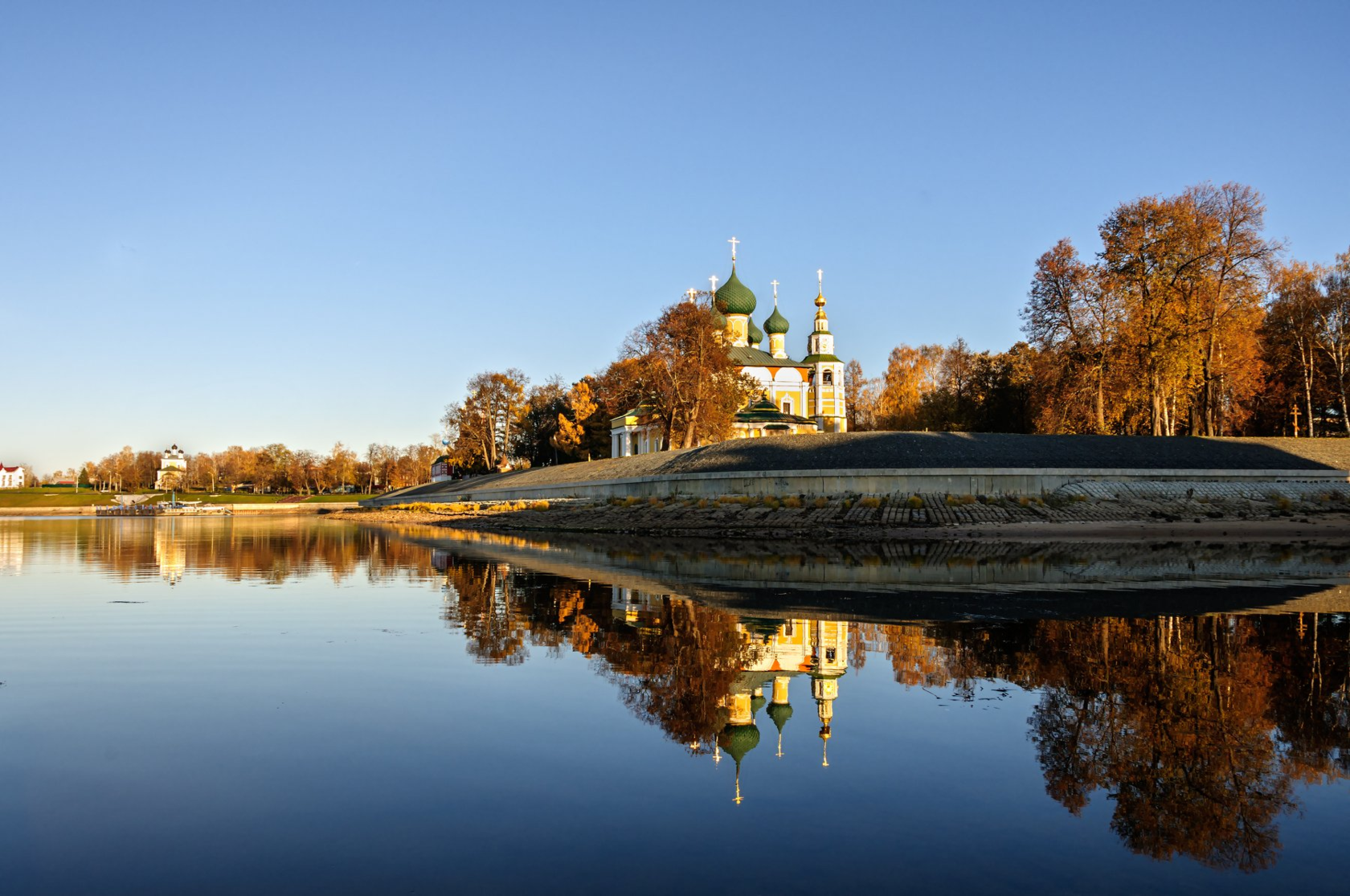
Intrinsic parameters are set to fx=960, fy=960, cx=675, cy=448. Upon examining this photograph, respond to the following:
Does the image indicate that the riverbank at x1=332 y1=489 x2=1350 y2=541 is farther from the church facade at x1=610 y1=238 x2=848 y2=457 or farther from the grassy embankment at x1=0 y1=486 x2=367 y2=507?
the grassy embankment at x1=0 y1=486 x2=367 y2=507

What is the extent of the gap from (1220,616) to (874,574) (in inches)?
283

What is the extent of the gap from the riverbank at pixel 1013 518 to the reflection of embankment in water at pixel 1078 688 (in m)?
17.3

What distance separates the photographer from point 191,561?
25.8m

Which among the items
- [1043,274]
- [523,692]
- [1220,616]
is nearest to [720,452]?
[1043,274]

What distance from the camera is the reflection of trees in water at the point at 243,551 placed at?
22938 millimetres

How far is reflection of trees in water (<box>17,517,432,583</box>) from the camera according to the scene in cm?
2294

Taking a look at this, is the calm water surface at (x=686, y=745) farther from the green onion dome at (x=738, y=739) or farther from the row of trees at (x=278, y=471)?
the row of trees at (x=278, y=471)

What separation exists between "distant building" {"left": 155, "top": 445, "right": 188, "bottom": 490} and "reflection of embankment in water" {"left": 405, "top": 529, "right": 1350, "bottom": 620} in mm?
134650

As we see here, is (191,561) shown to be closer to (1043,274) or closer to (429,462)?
(1043,274)

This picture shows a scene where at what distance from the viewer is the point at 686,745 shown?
6.97 meters

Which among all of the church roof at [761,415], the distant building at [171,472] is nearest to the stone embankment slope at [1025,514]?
the church roof at [761,415]

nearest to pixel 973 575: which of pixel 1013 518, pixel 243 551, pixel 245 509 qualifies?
pixel 1013 518

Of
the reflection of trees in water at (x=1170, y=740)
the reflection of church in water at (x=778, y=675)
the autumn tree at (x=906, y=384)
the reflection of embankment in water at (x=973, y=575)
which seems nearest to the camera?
the reflection of trees in water at (x=1170, y=740)

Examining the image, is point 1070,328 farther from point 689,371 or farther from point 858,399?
point 858,399
